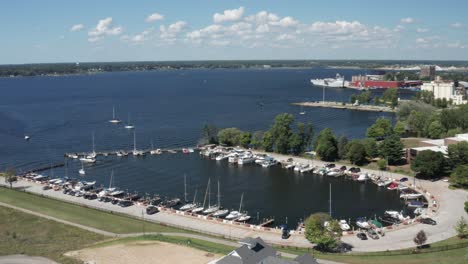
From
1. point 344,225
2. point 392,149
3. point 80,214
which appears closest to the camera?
point 344,225

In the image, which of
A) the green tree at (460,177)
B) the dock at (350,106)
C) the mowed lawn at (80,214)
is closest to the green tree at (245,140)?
the green tree at (460,177)

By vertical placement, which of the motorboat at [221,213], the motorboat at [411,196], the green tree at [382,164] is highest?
the green tree at [382,164]

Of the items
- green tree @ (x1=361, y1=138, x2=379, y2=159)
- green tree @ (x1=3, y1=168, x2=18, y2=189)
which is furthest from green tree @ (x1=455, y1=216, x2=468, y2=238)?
green tree @ (x1=3, y1=168, x2=18, y2=189)

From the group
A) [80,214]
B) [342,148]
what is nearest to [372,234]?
[80,214]

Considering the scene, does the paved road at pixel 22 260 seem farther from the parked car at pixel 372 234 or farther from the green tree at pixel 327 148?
the green tree at pixel 327 148

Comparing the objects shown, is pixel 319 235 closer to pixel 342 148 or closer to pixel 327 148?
pixel 327 148

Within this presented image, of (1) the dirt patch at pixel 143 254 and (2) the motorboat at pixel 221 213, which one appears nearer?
(1) the dirt patch at pixel 143 254
